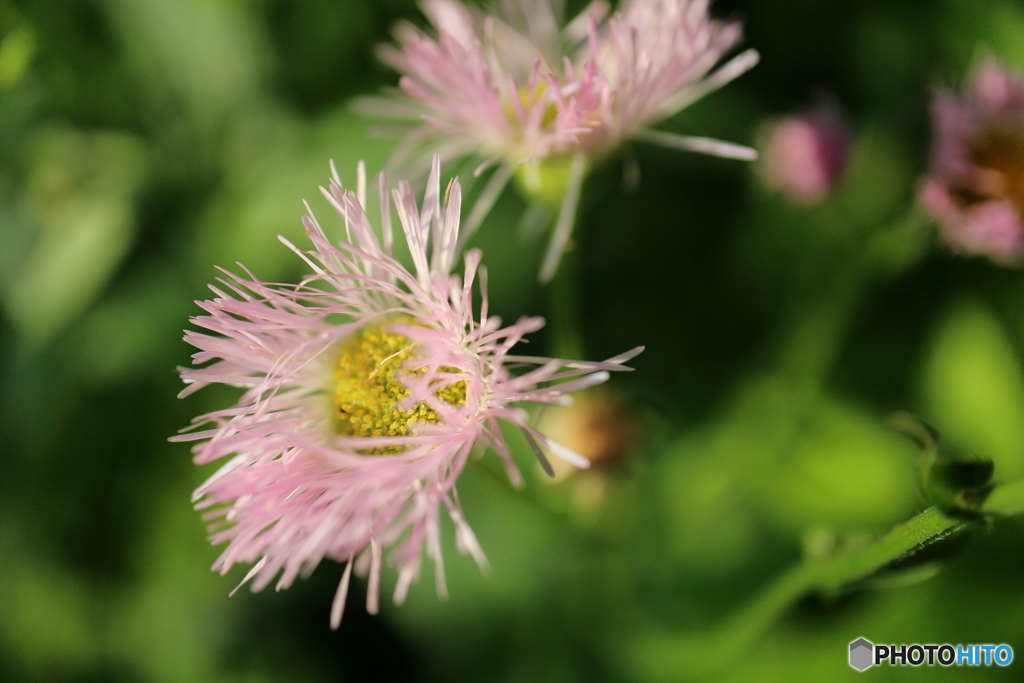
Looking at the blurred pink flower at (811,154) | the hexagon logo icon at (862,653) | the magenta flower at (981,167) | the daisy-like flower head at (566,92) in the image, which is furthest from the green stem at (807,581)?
the blurred pink flower at (811,154)

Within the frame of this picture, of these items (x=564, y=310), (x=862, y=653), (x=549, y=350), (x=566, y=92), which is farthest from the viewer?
(x=549, y=350)

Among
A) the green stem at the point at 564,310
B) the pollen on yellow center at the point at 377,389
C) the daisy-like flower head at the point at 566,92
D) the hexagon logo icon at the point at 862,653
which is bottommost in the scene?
the hexagon logo icon at the point at 862,653

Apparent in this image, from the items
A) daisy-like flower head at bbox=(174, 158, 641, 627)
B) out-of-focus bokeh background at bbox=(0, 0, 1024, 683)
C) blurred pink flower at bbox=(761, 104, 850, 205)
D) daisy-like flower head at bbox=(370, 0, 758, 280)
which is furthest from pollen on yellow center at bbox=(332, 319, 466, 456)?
blurred pink flower at bbox=(761, 104, 850, 205)

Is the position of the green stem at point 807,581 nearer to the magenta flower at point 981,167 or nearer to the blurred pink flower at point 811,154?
the magenta flower at point 981,167

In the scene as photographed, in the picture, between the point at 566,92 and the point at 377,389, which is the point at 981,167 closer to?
the point at 566,92

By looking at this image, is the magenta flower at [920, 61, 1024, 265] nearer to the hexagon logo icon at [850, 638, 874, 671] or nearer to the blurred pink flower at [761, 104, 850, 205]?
the blurred pink flower at [761, 104, 850, 205]

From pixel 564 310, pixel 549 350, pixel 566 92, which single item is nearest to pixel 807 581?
pixel 564 310

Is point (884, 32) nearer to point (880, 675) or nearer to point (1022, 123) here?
point (1022, 123)
